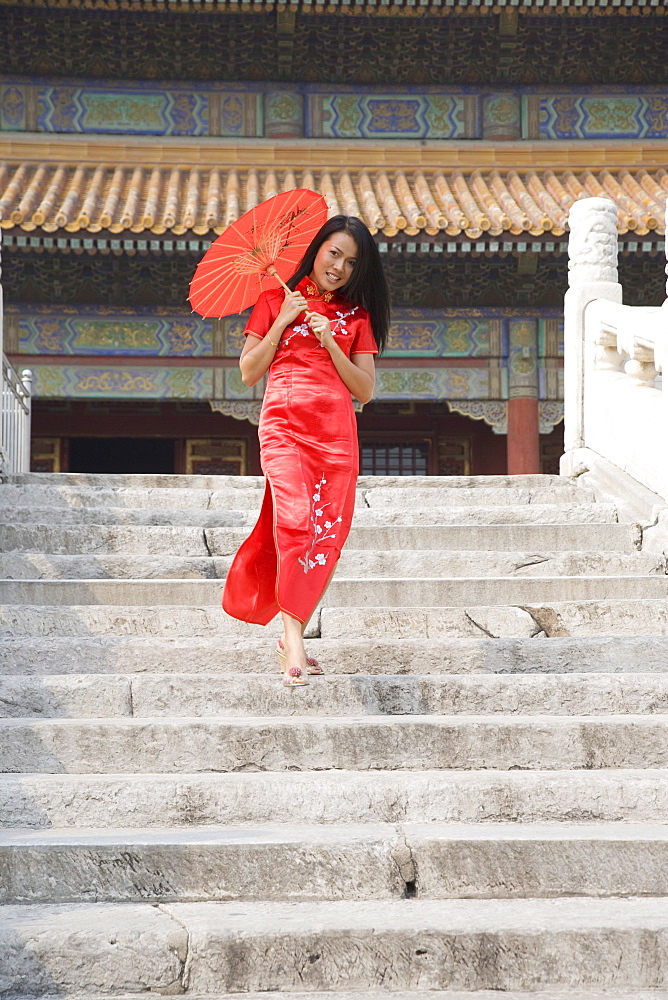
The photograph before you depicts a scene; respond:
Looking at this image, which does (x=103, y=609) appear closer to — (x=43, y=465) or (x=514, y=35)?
(x=43, y=465)

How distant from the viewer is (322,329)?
3.77 m

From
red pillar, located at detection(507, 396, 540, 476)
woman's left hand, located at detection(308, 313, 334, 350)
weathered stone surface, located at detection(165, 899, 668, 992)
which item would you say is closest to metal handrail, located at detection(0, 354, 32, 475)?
woman's left hand, located at detection(308, 313, 334, 350)

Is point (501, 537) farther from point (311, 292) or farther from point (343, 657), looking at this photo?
point (311, 292)

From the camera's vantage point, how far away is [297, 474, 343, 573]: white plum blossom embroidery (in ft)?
12.1

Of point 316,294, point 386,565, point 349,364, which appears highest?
point 316,294

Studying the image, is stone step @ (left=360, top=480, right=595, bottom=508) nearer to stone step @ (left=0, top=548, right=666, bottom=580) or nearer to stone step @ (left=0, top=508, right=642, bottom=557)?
stone step @ (left=0, top=508, right=642, bottom=557)

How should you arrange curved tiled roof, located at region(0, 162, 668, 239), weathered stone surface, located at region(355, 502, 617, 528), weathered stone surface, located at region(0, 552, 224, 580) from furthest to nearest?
curved tiled roof, located at region(0, 162, 668, 239), weathered stone surface, located at region(355, 502, 617, 528), weathered stone surface, located at region(0, 552, 224, 580)

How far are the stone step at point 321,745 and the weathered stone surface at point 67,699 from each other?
23 cm

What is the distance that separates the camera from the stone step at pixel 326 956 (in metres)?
2.39

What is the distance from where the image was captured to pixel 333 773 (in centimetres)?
314

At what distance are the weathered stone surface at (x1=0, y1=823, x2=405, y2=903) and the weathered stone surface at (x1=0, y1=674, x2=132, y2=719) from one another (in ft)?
2.73

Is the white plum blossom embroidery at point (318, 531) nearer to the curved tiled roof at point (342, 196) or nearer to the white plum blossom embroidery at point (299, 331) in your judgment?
the white plum blossom embroidery at point (299, 331)

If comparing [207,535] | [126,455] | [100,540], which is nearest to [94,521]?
[100,540]

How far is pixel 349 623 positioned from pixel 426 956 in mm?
2010
